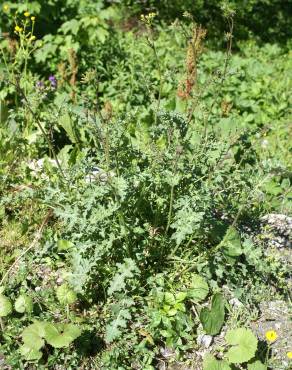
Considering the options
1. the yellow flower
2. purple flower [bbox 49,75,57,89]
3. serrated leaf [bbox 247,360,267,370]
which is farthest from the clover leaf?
purple flower [bbox 49,75,57,89]

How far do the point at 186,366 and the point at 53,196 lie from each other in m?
1.15

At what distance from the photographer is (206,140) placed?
10.3 ft

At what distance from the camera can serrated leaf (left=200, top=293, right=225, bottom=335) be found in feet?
9.29

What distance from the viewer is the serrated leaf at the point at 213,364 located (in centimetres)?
267

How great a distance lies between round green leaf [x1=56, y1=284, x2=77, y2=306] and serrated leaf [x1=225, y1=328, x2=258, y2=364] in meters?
0.83

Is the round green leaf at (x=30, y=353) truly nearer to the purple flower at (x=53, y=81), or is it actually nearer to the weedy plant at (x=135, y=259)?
the weedy plant at (x=135, y=259)

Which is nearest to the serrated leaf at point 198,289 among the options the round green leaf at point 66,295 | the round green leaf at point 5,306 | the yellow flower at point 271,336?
the yellow flower at point 271,336

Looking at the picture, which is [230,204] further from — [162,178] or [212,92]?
[212,92]

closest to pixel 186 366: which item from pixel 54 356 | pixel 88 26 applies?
pixel 54 356

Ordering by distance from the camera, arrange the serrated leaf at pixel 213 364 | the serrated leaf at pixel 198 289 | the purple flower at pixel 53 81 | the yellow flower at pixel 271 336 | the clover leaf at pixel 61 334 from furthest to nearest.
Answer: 1. the purple flower at pixel 53 81
2. the serrated leaf at pixel 198 289
3. the yellow flower at pixel 271 336
4. the serrated leaf at pixel 213 364
5. the clover leaf at pixel 61 334

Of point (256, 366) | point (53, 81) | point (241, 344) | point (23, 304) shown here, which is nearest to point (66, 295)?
point (23, 304)

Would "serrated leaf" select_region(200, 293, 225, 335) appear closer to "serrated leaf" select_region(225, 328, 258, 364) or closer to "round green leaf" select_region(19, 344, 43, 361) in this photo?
"serrated leaf" select_region(225, 328, 258, 364)

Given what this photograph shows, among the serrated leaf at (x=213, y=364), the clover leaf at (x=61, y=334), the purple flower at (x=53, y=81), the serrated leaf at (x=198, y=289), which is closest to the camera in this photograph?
the clover leaf at (x=61, y=334)

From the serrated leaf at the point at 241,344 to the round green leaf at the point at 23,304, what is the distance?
1.04m
